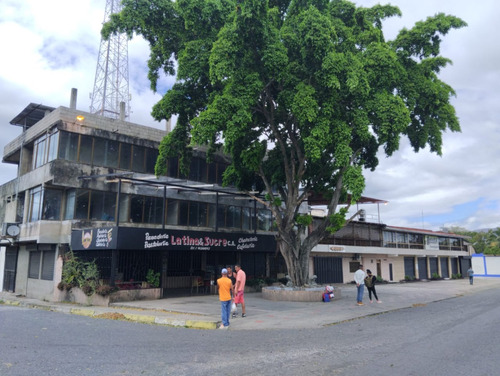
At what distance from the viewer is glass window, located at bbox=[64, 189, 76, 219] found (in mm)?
20156

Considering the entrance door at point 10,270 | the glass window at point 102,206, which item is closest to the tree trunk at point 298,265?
the glass window at point 102,206

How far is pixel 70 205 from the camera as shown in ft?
66.8

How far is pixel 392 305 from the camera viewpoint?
1742 cm

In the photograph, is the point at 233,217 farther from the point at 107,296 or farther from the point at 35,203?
the point at 35,203

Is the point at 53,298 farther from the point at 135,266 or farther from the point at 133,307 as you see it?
the point at 133,307

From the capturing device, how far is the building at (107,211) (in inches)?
766

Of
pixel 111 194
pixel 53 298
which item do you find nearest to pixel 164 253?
pixel 111 194

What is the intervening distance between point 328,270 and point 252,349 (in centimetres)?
2372

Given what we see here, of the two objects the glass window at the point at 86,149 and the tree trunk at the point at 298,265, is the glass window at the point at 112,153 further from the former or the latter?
the tree trunk at the point at 298,265

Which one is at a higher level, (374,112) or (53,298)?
(374,112)

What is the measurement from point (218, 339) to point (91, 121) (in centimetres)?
1552

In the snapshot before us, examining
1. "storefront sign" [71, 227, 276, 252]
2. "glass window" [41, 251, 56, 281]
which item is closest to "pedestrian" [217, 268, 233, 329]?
"storefront sign" [71, 227, 276, 252]

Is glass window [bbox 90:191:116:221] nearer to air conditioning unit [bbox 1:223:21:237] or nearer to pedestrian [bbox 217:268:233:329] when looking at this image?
air conditioning unit [bbox 1:223:21:237]

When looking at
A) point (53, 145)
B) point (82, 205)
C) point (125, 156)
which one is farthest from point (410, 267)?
point (53, 145)
